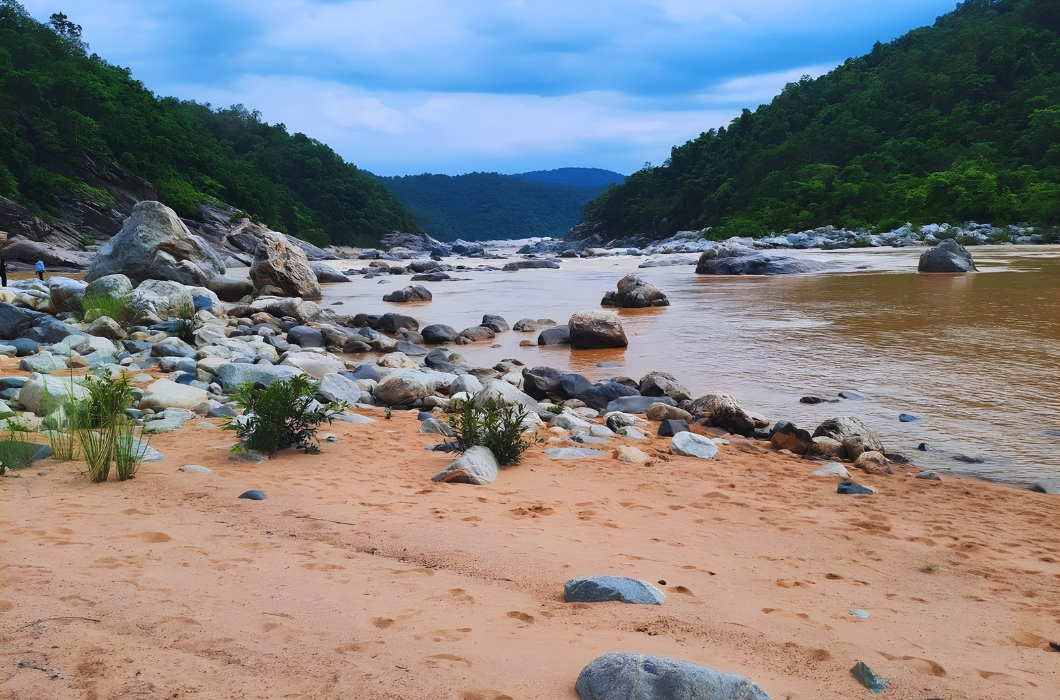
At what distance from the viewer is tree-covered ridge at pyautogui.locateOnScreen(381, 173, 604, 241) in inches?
6914

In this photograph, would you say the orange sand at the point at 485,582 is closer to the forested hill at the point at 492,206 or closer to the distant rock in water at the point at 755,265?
the distant rock in water at the point at 755,265

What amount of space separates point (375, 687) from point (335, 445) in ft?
12.4

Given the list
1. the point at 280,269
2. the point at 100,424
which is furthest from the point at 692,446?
the point at 280,269

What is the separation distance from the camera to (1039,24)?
63406 millimetres

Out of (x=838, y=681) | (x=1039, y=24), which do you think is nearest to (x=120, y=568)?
(x=838, y=681)

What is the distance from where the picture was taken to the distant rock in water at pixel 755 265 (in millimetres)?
28000

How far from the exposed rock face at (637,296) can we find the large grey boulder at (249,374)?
1261cm

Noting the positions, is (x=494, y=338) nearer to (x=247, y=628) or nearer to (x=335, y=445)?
(x=335, y=445)

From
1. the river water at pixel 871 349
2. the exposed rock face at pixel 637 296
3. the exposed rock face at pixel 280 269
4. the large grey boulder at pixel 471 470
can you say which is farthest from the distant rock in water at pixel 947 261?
the large grey boulder at pixel 471 470

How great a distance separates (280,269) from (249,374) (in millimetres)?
13964

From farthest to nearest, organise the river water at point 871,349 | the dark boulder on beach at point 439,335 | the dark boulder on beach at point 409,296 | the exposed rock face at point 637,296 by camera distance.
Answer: the dark boulder on beach at point 409,296, the exposed rock face at point 637,296, the dark boulder on beach at point 439,335, the river water at point 871,349

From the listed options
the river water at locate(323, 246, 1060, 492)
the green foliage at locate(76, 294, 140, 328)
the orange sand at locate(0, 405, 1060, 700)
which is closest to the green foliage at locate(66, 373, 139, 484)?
the orange sand at locate(0, 405, 1060, 700)

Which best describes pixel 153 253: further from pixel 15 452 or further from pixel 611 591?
pixel 611 591

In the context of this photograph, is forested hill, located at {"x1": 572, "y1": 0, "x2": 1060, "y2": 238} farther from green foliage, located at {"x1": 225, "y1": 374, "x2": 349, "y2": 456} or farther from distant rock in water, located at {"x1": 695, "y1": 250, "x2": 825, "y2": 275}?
green foliage, located at {"x1": 225, "y1": 374, "x2": 349, "y2": 456}
